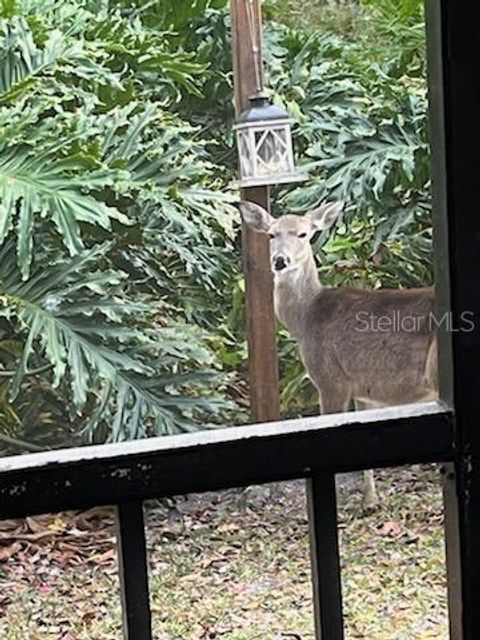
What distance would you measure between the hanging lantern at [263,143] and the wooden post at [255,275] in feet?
0.12

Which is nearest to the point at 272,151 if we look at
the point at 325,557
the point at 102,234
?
the point at 102,234

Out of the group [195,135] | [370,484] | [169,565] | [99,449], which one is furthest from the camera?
[195,135]

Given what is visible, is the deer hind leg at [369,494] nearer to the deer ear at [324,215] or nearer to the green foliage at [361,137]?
the green foliage at [361,137]

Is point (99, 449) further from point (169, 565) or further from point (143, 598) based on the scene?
point (169, 565)

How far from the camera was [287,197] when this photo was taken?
97.3 inches

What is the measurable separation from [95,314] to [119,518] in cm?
174

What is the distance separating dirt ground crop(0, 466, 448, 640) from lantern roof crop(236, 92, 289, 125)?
0.79 metres

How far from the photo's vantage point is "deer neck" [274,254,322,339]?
2.25m

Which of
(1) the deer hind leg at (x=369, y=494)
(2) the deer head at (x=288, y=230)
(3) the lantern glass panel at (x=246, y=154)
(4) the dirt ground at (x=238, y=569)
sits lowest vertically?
(4) the dirt ground at (x=238, y=569)

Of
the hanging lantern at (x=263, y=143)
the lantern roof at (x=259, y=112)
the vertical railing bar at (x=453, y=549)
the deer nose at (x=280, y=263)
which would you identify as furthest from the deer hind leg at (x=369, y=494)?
→ the vertical railing bar at (x=453, y=549)

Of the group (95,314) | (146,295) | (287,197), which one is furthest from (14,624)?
(287,197)

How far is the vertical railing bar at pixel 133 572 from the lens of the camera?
549 mm

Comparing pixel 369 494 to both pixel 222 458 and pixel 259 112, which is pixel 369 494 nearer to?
pixel 259 112

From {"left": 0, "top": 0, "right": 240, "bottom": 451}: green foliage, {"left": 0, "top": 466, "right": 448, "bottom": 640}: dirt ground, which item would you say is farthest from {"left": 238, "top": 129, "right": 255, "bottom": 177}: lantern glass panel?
{"left": 0, "top": 466, "right": 448, "bottom": 640}: dirt ground
